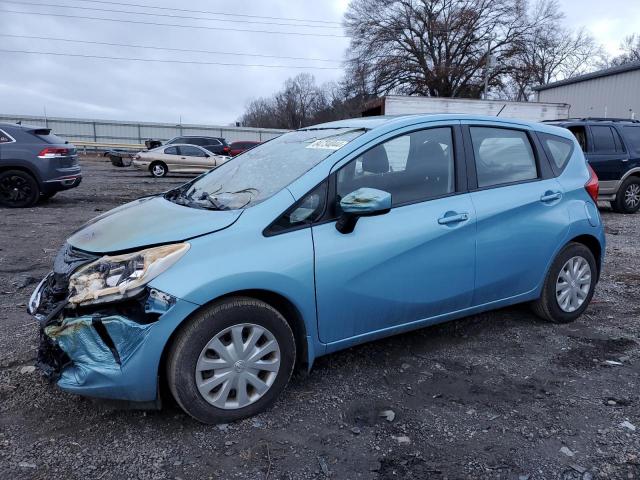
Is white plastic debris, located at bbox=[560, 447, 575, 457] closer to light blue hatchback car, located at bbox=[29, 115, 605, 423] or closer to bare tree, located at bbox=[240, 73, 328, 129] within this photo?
light blue hatchback car, located at bbox=[29, 115, 605, 423]

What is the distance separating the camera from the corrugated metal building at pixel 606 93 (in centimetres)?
2466

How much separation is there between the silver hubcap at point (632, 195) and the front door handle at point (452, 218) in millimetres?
8947

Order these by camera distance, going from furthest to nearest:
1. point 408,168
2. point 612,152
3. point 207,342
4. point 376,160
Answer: point 612,152, point 408,168, point 376,160, point 207,342

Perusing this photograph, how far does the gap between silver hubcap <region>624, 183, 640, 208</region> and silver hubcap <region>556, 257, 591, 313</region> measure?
7.62 meters

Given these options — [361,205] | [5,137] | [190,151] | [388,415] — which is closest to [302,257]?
[361,205]

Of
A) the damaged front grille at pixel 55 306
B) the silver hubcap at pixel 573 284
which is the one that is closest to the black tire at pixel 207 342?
the damaged front grille at pixel 55 306

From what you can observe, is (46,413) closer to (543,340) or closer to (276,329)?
(276,329)

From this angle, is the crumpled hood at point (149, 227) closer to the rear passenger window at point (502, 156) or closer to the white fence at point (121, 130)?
the rear passenger window at point (502, 156)

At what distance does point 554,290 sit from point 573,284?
0.23 metres

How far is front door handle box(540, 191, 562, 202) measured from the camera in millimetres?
3868

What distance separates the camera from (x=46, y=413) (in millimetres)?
2875

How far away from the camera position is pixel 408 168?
342 centimetres

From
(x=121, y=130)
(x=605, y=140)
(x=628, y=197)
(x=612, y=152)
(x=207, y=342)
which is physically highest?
(x=121, y=130)

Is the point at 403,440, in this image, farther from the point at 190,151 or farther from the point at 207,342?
the point at 190,151
